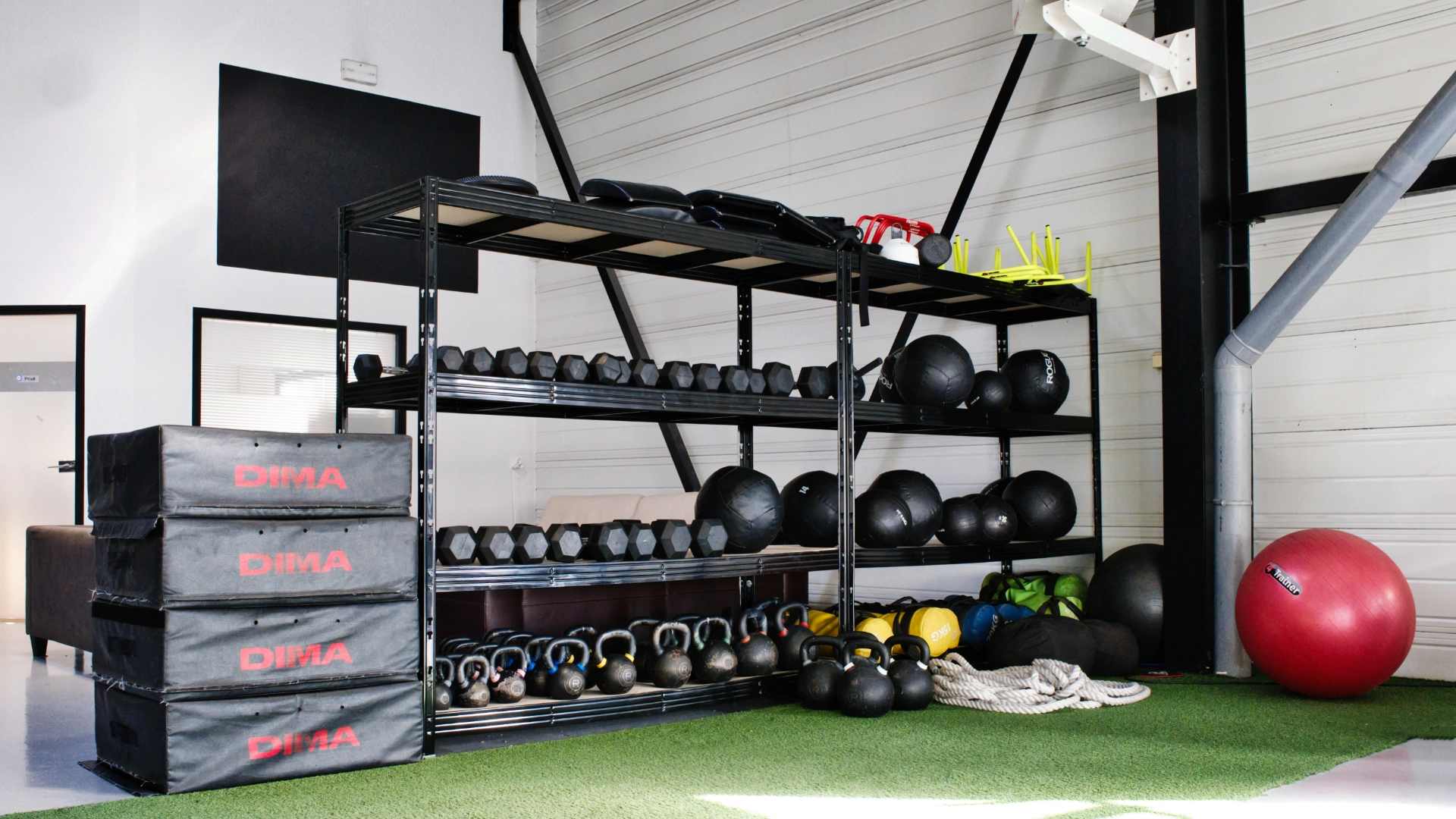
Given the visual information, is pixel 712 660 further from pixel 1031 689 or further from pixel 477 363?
pixel 477 363

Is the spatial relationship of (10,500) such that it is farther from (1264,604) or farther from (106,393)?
(1264,604)

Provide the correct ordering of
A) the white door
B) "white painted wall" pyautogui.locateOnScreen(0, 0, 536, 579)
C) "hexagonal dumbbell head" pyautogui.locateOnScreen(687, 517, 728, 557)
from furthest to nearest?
the white door, "white painted wall" pyautogui.locateOnScreen(0, 0, 536, 579), "hexagonal dumbbell head" pyautogui.locateOnScreen(687, 517, 728, 557)

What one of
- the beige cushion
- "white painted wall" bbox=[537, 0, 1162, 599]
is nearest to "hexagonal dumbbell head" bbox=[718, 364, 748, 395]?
the beige cushion

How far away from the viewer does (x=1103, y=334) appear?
225 inches

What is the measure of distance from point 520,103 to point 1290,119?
6.20m

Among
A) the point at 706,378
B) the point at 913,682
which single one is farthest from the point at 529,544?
the point at 913,682

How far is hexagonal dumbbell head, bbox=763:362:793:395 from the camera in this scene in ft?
15.1

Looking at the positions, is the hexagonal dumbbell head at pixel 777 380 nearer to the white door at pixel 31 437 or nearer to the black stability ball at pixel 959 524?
the black stability ball at pixel 959 524

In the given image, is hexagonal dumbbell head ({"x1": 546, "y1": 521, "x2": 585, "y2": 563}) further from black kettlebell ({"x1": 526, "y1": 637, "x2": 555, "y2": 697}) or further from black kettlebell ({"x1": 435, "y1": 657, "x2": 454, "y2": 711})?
black kettlebell ({"x1": 435, "y1": 657, "x2": 454, "y2": 711})

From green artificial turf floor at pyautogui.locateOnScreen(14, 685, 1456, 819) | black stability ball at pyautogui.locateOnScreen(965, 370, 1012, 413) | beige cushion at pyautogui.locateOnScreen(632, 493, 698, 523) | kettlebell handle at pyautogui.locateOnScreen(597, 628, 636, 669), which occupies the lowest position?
green artificial turf floor at pyautogui.locateOnScreen(14, 685, 1456, 819)

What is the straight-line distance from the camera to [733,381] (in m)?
4.46

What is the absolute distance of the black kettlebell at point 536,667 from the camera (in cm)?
386

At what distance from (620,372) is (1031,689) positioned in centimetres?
190

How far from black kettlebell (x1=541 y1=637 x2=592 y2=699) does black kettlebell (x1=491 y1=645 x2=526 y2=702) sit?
0.09 meters
